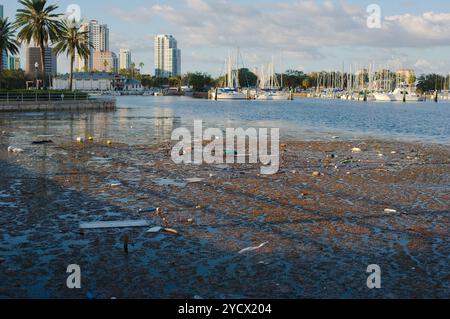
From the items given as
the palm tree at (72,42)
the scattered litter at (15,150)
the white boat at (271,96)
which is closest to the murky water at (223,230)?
the scattered litter at (15,150)

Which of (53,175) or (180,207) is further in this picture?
(53,175)

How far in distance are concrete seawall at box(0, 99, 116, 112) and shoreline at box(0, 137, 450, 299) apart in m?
41.1

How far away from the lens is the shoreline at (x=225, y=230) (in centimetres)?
784

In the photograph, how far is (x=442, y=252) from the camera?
946 cm

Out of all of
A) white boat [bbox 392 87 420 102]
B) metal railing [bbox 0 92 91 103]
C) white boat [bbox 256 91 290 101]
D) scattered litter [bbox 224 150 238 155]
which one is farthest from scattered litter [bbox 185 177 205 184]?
white boat [bbox 392 87 420 102]

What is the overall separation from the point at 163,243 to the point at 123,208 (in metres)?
2.98

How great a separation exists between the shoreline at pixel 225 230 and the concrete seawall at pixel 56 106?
4108 centimetres

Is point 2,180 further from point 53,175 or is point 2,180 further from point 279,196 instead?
point 279,196

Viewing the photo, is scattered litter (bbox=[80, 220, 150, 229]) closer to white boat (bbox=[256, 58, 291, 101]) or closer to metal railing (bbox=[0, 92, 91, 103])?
metal railing (bbox=[0, 92, 91, 103])

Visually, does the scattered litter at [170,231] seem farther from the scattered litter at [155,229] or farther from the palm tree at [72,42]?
the palm tree at [72,42]

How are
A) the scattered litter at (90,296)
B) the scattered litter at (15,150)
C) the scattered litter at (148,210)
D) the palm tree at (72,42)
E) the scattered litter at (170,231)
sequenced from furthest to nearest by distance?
1. the palm tree at (72,42)
2. the scattered litter at (15,150)
3. the scattered litter at (148,210)
4. the scattered litter at (170,231)
5. the scattered litter at (90,296)

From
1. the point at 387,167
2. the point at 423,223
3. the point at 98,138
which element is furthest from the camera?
the point at 98,138
